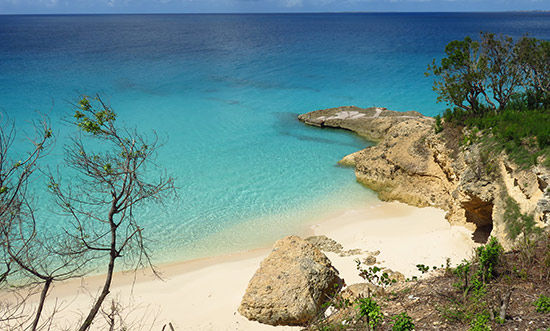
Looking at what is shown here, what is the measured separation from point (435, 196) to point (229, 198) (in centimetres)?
939

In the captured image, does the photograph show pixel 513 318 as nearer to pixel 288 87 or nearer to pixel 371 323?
pixel 371 323

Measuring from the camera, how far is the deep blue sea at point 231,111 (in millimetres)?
18047

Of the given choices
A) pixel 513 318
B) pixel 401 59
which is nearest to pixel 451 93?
pixel 513 318

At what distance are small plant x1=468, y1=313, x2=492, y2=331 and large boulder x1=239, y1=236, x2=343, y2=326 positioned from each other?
4.18 m

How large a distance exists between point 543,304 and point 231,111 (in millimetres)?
29864

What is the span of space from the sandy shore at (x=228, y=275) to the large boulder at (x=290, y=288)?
14.5 inches

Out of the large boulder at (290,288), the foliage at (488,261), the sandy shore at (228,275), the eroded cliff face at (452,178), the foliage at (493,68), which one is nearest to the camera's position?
the foliage at (488,261)

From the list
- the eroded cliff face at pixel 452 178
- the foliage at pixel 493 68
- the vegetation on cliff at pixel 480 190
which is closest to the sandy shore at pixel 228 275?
the eroded cliff face at pixel 452 178

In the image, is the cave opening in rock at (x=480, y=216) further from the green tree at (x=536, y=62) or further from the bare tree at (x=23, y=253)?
the bare tree at (x=23, y=253)

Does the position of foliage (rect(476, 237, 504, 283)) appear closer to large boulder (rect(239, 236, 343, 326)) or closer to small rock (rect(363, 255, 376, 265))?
large boulder (rect(239, 236, 343, 326))

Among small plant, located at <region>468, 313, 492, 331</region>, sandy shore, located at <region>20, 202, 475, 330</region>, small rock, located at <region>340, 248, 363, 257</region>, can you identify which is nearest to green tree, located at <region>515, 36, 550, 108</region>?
sandy shore, located at <region>20, 202, 475, 330</region>

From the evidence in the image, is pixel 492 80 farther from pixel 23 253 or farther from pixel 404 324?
pixel 23 253

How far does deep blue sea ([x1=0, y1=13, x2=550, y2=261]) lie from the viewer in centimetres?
1805

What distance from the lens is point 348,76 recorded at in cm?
4944
